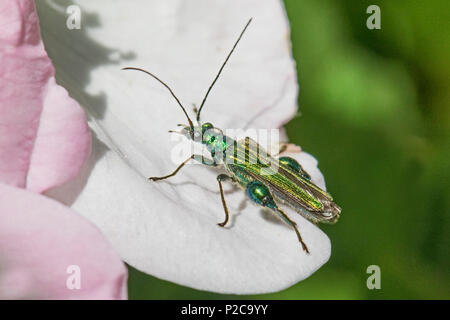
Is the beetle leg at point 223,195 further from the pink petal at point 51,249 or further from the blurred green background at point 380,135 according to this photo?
the blurred green background at point 380,135

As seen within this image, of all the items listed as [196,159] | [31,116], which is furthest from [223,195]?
[31,116]

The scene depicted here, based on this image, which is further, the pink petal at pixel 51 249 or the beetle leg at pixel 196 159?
the beetle leg at pixel 196 159

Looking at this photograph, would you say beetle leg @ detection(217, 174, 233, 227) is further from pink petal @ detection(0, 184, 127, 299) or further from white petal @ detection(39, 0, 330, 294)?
pink petal @ detection(0, 184, 127, 299)

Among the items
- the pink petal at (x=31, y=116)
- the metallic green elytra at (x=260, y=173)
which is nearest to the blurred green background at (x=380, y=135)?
the metallic green elytra at (x=260, y=173)

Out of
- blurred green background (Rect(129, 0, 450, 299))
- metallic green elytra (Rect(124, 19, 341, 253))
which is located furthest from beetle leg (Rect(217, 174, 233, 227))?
blurred green background (Rect(129, 0, 450, 299))

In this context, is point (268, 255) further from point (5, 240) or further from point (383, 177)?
point (383, 177)
